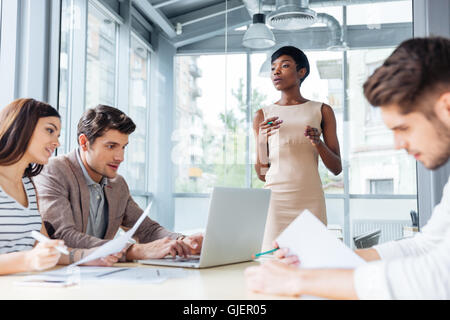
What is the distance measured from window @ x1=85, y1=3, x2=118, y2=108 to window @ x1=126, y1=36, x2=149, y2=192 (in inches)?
10.6

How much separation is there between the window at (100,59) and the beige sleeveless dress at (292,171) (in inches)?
83.1

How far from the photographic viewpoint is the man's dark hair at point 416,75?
1007 mm

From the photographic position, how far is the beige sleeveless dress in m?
2.43

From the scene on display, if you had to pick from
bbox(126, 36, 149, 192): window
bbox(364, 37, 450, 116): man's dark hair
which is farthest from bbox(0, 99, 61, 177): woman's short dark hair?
bbox(126, 36, 149, 192): window

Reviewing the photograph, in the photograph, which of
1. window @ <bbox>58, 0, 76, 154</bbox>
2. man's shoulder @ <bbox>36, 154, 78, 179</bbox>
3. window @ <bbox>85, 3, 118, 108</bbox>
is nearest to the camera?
man's shoulder @ <bbox>36, 154, 78, 179</bbox>

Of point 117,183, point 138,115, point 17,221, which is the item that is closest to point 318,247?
point 17,221

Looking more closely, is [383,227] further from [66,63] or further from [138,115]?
[138,115]

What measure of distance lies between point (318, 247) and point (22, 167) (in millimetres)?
1059

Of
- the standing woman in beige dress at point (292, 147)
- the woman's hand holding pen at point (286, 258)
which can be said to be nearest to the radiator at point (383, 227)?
the standing woman in beige dress at point (292, 147)

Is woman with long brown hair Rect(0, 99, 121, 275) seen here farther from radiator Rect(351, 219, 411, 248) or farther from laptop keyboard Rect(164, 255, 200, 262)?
radiator Rect(351, 219, 411, 248)

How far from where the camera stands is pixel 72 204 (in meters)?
1.88

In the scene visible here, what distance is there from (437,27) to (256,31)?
1.21 meters

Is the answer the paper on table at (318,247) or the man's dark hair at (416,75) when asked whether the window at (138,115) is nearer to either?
the paper on table at (318,247)
